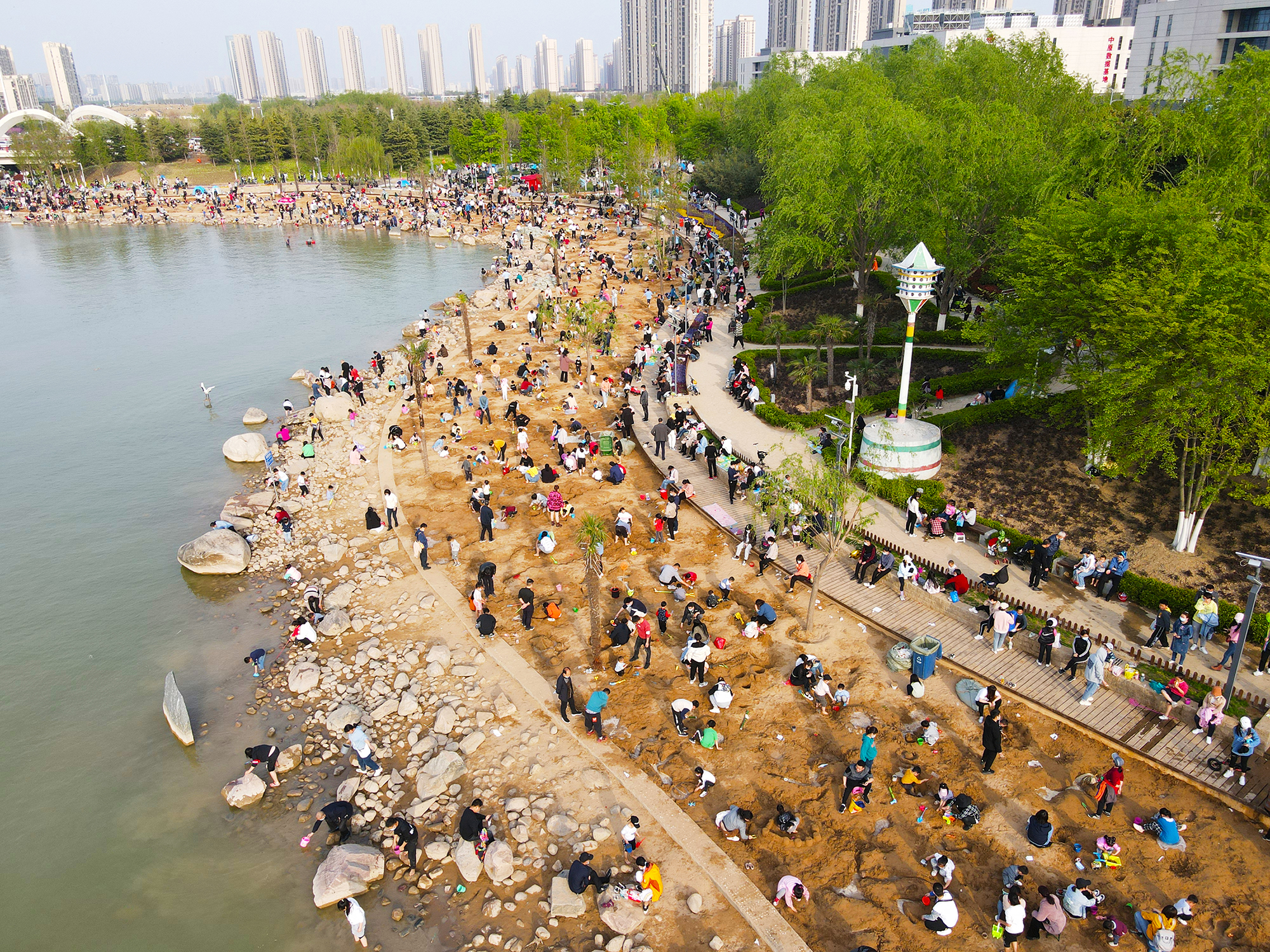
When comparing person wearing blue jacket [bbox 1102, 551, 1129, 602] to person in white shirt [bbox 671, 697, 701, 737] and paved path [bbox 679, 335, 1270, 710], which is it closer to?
paved path [bbox 679, 335, 1270, 710]

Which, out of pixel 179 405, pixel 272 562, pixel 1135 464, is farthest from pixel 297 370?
pixel 1135 464

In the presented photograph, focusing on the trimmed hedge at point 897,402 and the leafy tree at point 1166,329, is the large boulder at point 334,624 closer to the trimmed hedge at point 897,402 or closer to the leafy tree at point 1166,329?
the trimmed hedge at point 897,402

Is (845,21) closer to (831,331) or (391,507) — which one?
(831,331)

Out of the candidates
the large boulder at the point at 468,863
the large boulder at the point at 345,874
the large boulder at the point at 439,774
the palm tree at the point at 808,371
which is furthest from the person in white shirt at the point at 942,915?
the palm tree at the point at 808,371

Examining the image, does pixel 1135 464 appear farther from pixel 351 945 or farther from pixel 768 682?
pixel 351 945

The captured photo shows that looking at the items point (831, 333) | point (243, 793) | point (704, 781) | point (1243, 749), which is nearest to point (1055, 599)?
point (1243, 749)
